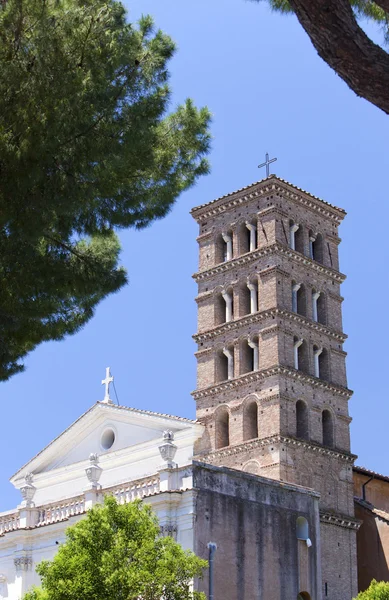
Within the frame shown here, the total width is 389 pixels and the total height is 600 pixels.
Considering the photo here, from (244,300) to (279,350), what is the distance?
2950 millimetres

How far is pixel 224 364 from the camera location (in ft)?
120

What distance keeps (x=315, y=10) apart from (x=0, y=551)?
960 inches

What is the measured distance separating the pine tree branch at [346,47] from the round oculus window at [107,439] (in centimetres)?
2599

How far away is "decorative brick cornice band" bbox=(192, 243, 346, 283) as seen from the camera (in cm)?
3641

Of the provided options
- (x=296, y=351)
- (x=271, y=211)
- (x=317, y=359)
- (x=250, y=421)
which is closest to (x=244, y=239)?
(x=271, y=211)

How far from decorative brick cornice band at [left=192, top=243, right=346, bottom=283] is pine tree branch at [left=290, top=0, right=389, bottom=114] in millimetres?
27117

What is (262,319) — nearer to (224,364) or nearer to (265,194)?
(224,364)

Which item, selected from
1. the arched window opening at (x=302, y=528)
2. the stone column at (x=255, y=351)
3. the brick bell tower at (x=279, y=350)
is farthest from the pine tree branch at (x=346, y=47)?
the stone column at (x=255, y=351)

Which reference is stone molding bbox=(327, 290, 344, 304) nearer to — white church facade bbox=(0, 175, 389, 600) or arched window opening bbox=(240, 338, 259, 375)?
white church facade bbox=(0, 175, 389, 600)

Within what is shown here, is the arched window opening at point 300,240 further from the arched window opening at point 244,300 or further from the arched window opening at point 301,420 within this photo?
the arched window opening at point 301,420

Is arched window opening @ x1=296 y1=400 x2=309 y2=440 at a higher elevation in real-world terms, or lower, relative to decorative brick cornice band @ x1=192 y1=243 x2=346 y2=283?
lower

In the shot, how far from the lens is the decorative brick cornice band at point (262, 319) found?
3541 centimetres

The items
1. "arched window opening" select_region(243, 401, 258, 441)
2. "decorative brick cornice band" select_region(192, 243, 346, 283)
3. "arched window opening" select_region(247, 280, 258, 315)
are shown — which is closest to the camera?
"arched window opening" select_region(243, 401, 258, 441)

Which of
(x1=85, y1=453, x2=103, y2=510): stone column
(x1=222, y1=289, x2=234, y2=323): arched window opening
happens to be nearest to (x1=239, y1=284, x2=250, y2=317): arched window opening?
(x1=222, y1=289, x2=234, y2=323): arched window opening
